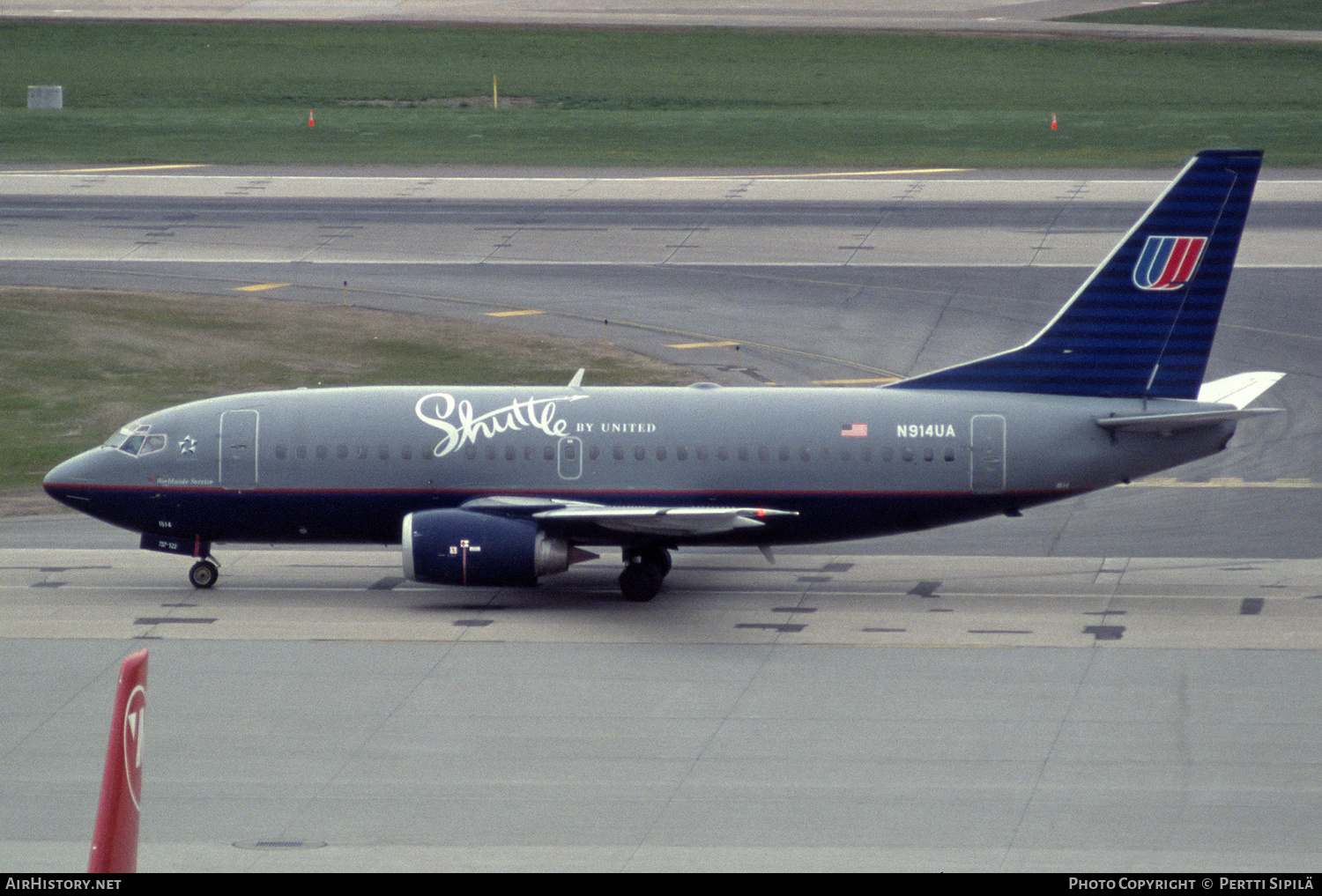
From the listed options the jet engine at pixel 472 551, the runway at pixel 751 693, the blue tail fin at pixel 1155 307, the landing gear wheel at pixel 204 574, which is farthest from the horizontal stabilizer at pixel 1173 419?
the landing gear wheel at pixel 204 574

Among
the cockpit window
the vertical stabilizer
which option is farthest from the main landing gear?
the vertical stabilizer

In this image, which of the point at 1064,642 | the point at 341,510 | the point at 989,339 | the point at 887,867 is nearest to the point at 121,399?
the point at 341,510

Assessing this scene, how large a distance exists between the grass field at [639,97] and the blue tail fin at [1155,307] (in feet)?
170

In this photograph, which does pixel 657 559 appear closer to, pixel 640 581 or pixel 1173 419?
pixel 640 581

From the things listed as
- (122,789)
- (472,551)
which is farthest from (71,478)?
(122,789)

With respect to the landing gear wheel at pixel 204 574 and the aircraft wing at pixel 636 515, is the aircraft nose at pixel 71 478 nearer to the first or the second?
the landing gear wheel at pixel 204 574

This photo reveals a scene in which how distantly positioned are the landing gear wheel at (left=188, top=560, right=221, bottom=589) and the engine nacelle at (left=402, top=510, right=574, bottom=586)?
16.0 feet

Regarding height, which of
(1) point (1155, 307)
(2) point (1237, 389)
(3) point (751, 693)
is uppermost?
(1) point (1155, 307)

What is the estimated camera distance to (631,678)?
96.3 ft

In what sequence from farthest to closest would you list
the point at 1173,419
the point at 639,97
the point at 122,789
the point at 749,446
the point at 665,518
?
the point at 639,97
the point at 749,446
the point at 1173,419
the point at 665,518
the point at 122,789

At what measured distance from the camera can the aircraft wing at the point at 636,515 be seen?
32.0m

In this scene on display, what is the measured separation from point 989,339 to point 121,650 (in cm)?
3236

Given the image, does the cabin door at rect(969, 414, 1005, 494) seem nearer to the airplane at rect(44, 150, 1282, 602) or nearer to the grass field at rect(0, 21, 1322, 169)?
the airplane at rect(44, 150, 1282, 602)

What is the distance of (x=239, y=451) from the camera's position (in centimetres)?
3428
